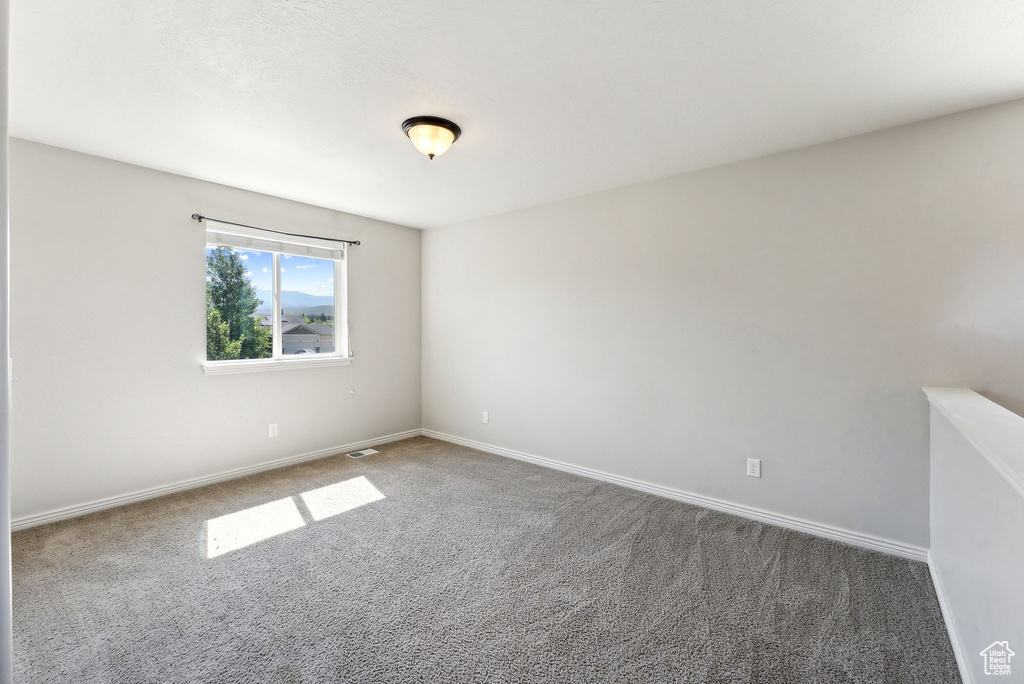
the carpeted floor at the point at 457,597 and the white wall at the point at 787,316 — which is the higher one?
the white wall at the point at 787,316

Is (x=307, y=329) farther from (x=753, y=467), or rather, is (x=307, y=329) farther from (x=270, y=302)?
(x=753, y=467)

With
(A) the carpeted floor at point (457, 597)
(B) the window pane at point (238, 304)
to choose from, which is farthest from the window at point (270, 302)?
(A) the carpeted floor at point (457, 597)

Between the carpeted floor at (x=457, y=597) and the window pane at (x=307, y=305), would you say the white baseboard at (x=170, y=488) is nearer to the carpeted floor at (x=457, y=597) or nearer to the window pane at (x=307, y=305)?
the carpeted floor at (x=457, y=597)

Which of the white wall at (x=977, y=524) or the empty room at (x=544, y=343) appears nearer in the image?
the white wall at (x=977, y=524)

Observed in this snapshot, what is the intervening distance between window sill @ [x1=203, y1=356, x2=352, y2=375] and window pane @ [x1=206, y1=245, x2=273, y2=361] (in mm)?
107

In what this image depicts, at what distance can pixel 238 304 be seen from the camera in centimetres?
376

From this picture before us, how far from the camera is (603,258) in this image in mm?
3650

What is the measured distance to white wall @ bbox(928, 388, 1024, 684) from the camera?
1160mm

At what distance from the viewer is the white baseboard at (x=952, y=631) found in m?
1.57

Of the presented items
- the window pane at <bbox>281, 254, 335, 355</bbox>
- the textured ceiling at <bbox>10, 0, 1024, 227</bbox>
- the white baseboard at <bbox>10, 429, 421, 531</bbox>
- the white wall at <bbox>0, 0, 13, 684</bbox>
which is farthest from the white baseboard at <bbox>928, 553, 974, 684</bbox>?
the window pane at <bbox>281, 254, 335, 355</bbox>

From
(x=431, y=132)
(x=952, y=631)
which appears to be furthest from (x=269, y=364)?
(x=952, y=631)

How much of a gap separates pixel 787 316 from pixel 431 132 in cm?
248

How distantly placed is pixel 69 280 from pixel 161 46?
200cm

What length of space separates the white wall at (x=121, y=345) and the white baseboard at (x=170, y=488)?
0.15 ft
